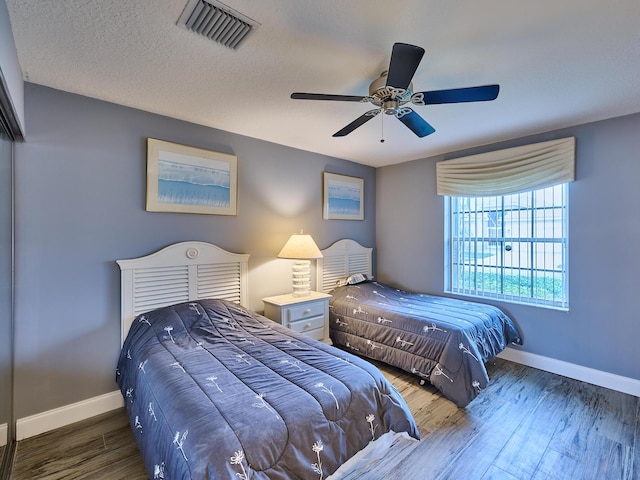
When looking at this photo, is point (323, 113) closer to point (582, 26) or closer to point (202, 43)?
point (202, 43)

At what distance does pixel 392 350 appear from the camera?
2896 millimetres

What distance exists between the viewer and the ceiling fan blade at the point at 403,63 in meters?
1.35

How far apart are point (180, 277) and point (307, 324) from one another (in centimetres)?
131

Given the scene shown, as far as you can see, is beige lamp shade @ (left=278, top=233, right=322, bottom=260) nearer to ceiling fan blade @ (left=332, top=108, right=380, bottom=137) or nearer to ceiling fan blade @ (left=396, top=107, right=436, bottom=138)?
ceiling fan blade @ (left=332, top=108, right=380, bottom=137)

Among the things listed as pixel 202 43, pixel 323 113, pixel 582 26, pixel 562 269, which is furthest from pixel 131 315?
pixel 562 269

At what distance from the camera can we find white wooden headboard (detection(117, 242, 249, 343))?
2.39 meters

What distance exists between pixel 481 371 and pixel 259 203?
2.55 m

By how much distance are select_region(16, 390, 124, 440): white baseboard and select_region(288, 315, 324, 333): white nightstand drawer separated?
153cm

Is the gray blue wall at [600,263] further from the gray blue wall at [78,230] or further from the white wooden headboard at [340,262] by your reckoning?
the gray blue wall at [78,230]

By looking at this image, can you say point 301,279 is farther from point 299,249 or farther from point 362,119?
point 362,119

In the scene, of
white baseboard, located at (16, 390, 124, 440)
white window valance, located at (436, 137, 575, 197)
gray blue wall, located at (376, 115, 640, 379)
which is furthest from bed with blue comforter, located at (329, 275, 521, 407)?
white baseboard, located at (16, 390, 124, 440)

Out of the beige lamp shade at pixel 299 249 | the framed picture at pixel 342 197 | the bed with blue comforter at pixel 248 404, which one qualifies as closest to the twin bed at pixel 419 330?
the framed picture at pixel 342 197

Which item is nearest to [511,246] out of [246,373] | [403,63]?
[403,63]

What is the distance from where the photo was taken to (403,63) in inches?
57.4
